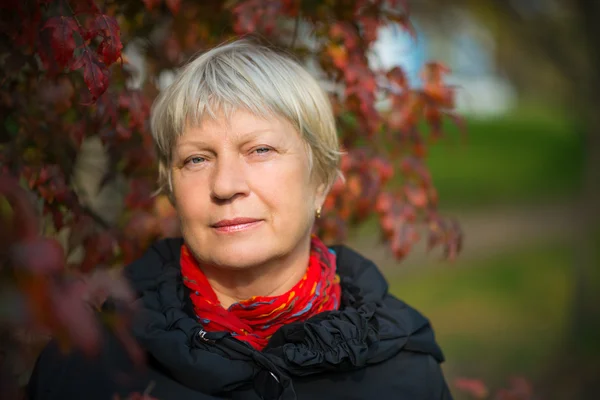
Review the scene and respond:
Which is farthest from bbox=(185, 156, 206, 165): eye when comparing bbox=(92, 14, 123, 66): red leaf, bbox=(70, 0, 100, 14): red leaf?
bbox=(70, 0, 100, 14): red leaf

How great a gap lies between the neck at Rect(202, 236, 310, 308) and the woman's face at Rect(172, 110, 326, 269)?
59 millimetres

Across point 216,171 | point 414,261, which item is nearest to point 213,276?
point 216,171

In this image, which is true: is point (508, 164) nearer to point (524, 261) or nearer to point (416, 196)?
point (524, 261)

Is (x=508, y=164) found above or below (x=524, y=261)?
above

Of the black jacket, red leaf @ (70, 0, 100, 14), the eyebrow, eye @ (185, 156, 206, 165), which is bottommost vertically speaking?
the black jacket

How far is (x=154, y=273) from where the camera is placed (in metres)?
2.31

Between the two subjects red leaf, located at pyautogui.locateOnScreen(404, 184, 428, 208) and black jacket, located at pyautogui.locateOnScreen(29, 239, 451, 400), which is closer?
black jacket, located at pyautogui.locateOnScreen(29, 239, 451, 400)

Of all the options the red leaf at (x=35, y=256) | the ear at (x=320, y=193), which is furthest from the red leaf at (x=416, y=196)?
the red leaf at (x=35, y=256)

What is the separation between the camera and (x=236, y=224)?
2.10 meters

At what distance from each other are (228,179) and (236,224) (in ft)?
0.45

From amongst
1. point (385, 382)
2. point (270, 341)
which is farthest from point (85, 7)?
point (385, 382)

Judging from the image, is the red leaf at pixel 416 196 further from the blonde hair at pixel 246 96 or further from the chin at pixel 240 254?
the chin at pixel 240 254

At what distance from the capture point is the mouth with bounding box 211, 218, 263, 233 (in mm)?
2096

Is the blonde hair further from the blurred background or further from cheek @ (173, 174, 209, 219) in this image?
the blurred background
